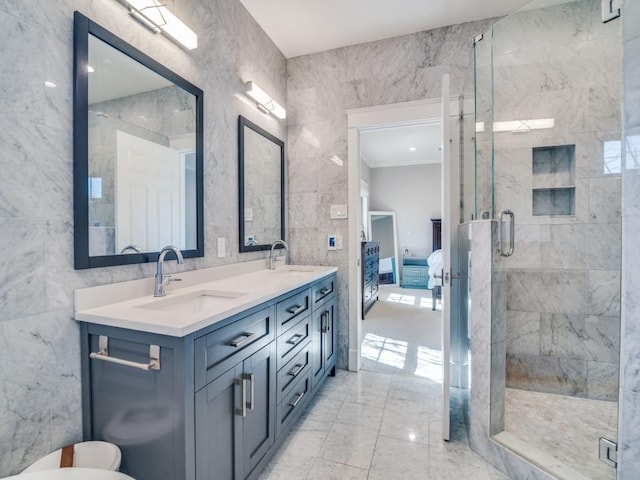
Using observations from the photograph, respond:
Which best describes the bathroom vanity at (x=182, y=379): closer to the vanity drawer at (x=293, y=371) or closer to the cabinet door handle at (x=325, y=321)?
the vanity drawer at (x=293, y=371)

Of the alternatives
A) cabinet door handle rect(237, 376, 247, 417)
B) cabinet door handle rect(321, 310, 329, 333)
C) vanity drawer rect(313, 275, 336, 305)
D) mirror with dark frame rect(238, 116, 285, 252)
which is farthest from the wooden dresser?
cabinet door handle rect(237, 376, 247, 417)

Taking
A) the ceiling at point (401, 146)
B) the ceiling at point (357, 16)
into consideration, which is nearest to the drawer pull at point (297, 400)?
the ceiling at point (357, 16)

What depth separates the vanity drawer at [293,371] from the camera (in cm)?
160

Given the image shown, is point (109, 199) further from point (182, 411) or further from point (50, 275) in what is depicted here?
point (182, 411)

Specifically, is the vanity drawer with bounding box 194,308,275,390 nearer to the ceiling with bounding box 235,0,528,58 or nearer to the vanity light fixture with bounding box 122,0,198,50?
the vanity light fixture with bounding box 122,0,198,50

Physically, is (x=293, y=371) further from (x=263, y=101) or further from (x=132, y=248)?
(x=263, y=101)

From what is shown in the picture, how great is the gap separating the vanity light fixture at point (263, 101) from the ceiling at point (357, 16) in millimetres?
532

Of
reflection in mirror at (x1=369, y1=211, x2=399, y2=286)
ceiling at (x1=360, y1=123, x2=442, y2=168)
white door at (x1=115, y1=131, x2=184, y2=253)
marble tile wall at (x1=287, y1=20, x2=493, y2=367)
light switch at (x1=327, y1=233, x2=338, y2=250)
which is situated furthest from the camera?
reflection in mirror at (x1=369, y1=211, x2=399, y2=286)

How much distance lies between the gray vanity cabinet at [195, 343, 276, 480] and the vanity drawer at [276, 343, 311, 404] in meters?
0.08

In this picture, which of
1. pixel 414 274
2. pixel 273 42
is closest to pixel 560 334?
pixel 273 42

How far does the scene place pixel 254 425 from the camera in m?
1.36

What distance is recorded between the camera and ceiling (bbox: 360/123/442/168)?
4.63 m

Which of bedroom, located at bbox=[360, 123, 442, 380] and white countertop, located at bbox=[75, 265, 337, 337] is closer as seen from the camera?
white countertop, located at bbox=[75, 265, 337, 337]

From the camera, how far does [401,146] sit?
5449 mm
